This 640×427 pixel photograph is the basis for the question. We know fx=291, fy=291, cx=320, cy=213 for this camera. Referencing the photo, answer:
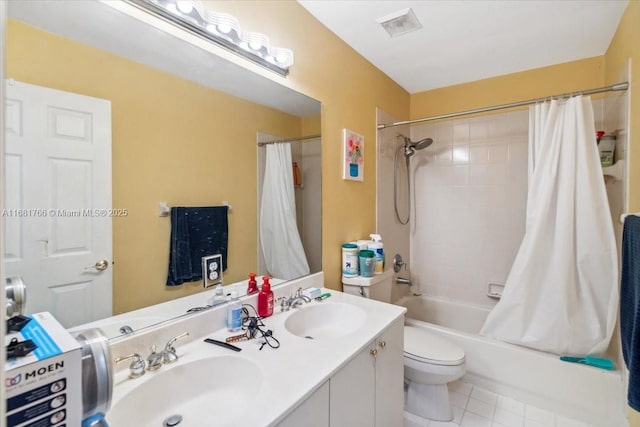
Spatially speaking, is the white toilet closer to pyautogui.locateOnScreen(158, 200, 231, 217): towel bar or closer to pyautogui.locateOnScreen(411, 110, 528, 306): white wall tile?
pyautogui.locateOnScreen(411, 110, 528, 306): white wall tile

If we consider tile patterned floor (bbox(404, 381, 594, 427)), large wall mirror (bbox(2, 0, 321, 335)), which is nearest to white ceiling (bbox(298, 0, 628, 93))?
large wall mirror (bbox(2, 0, 321, 335))

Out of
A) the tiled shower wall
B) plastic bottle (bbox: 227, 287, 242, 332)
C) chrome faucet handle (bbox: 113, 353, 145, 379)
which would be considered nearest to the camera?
chrome faucet handle (bbox: 113, 353, 145, 379)

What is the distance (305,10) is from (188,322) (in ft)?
5.46

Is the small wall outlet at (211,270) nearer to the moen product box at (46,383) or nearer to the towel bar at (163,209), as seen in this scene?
the towel bar at (163,209)

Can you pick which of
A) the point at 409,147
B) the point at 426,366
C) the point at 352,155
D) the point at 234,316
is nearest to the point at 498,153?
the point at 409,147

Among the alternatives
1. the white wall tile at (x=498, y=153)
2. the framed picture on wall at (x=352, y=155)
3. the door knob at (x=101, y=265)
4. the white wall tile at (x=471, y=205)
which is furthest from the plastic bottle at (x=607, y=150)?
the door knob at (x=101, y=265)

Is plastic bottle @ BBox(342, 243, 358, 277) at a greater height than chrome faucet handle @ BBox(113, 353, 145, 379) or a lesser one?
greater

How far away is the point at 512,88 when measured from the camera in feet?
7.92

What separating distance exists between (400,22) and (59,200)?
6.09 ft

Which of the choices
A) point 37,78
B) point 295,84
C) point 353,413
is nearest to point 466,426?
point 353,413

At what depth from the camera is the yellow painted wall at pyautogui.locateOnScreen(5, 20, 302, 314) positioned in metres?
0.81

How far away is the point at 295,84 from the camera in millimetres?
1549

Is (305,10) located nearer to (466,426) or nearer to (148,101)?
(148,101)

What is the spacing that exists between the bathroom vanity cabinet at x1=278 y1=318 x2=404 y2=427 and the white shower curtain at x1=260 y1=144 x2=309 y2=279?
596 mm
